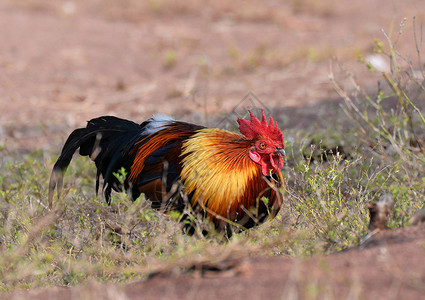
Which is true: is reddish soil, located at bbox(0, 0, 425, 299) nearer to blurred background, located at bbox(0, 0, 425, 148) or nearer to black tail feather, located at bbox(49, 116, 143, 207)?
blurred background, located at bbox(0, 0, 425, 148)

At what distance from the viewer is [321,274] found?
252cm

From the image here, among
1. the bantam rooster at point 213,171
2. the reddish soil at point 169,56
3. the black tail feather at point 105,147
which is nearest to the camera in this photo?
the bantam rooster at point 213,171

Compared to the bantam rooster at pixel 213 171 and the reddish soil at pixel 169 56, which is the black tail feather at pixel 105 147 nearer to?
the bantam rooster at pixel 213 171

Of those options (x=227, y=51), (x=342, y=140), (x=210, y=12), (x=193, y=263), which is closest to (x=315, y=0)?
(x=210, y=12)

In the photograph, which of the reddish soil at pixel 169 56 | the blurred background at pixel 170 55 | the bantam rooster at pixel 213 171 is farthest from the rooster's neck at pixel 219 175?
the blurred background at pixel 170 55

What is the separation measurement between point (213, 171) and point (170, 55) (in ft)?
21.9

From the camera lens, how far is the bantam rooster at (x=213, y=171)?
3.74 metres

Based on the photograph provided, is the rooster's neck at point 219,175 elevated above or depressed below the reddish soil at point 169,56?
below

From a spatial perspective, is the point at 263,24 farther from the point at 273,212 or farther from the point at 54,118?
the point at 273,212

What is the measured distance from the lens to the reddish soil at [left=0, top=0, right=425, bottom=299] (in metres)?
8.20

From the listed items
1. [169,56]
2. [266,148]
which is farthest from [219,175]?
[169,56]

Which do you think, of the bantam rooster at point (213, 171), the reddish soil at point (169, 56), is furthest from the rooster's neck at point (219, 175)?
the reddish soil at point (169, 56)

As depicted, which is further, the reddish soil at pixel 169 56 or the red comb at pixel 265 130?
the reddish soil at pixel 169 56

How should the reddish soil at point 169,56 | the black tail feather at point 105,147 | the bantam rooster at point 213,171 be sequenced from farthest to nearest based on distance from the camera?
the reddish soil at point 169,56 → the black tail feather at point 105,147 → the bantam rooster at point 213,171
